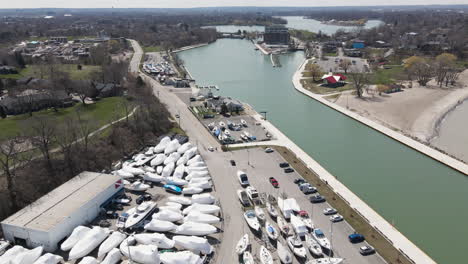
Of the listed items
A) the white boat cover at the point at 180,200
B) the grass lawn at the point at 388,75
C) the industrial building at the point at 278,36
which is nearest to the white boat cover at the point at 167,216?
the white boat cover at the point at 180,200

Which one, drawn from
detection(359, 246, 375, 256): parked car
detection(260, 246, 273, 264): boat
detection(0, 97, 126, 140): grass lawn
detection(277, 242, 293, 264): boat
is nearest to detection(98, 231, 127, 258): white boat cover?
detection(260, 246, 273, 264): boat

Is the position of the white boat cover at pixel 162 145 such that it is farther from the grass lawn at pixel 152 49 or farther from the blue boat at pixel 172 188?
the grass lawn at pixel 152 49

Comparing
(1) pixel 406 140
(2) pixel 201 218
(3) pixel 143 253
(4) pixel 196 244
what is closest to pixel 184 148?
(2) pixel 201 218

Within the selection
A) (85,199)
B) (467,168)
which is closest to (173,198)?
(85,199)

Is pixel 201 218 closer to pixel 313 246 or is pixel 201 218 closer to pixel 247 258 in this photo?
pixel 247 258

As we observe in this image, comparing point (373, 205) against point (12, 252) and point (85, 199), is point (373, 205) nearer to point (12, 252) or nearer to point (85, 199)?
point (85, 199)
